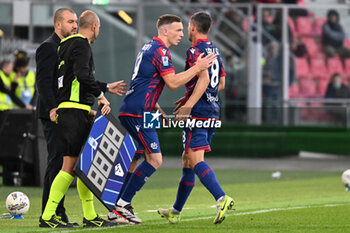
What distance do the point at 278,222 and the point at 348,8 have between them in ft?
43.1

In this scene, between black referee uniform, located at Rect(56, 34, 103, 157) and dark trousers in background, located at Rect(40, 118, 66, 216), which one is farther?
dark trousers in background, located at Rect(40, 118, 66, 216)

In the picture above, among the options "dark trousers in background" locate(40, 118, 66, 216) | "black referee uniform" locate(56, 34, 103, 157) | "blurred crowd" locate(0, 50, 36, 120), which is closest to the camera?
"black referee uniform" locate(56, 34, 103, 157)

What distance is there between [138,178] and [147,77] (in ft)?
3.17

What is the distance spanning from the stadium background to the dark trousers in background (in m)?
11.0

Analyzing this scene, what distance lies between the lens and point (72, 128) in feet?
24.7

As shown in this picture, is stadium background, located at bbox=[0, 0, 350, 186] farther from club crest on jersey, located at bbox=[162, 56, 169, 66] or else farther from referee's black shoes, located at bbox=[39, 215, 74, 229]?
referee's black shoes, located at bbox=[39, 215, 74, 229]

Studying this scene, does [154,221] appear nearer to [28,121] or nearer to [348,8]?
[28,121]

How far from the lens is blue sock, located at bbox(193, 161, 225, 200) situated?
773cm

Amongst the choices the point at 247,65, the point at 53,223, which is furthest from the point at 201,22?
the point at 247,65

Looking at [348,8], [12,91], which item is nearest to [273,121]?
[348,8]

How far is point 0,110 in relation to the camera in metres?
13.3

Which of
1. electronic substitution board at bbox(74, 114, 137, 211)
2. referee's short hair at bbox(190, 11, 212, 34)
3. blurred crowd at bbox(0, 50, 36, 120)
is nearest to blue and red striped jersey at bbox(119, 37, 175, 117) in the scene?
electronic substitution board at bbox(74, 114, 137, 211)

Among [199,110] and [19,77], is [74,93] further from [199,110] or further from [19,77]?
[19,77]

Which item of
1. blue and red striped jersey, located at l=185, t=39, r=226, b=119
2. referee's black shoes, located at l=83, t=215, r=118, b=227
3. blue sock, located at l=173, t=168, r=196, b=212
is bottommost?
referee's black shoes, located at l=83, t=215, r=118, b=227
